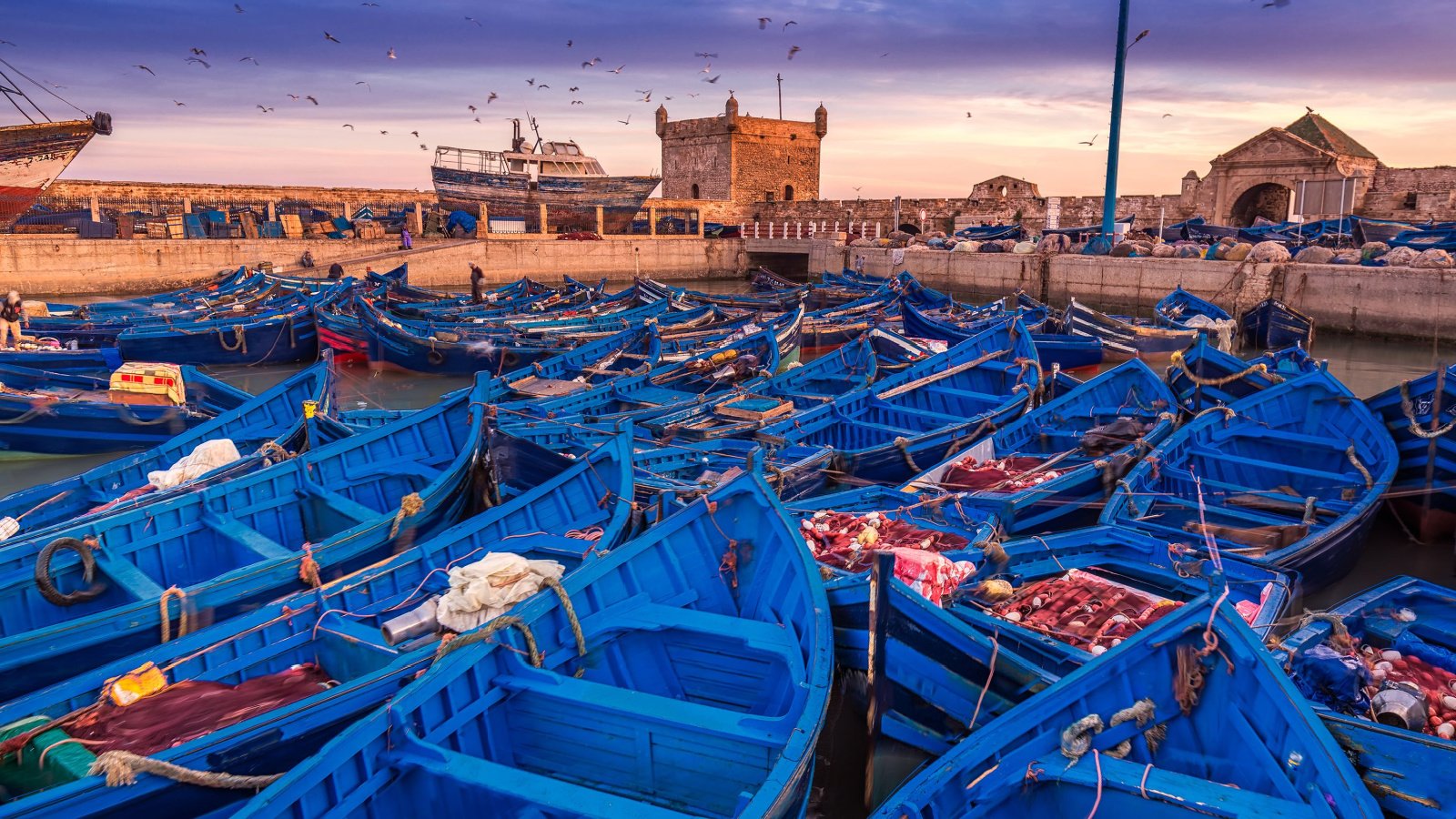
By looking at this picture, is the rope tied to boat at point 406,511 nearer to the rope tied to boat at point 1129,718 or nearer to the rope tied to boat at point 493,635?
the rope tied to boat at point 493,635

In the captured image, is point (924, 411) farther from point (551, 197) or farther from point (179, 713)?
point (551, 197)

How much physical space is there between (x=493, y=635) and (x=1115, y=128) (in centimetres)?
2613

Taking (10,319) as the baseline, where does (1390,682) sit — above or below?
below

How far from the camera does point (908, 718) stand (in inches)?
205

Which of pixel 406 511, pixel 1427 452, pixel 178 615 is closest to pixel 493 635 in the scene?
pixel 178 615

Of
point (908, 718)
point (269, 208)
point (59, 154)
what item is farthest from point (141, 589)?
point (269, 208)

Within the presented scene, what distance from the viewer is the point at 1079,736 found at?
3996mm

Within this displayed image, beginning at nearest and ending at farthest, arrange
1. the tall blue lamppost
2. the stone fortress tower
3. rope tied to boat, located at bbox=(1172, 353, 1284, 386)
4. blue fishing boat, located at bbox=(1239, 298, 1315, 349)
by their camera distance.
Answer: rope tied to boat, located at bbox=(1172, 353, 1284, 386)
blue fishing boat, located at bbox=(1239, 298, 1315, 349)
the tall blue lamppost
the stone fortress tower

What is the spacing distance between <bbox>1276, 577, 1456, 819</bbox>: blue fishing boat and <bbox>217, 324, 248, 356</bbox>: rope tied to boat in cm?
1847

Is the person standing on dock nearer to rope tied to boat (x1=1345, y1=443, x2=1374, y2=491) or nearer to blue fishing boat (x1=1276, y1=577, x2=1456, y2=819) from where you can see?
blue fishing boat (x1=1276, y1=577, x2=1456, y2=819)

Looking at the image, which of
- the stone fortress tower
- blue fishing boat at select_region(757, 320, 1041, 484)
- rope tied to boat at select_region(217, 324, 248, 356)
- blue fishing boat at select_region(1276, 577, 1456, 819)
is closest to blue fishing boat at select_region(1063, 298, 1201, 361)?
blue fishing boat at select_region(757, 320, 1041, 484)

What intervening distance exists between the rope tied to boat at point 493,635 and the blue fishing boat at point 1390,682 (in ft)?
12.5

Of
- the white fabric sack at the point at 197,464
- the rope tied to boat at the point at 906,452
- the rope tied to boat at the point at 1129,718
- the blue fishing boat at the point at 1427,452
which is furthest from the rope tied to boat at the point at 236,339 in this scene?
the blue fishing boat at the point at 1427,452

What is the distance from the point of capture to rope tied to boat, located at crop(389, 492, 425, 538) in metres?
6.81
